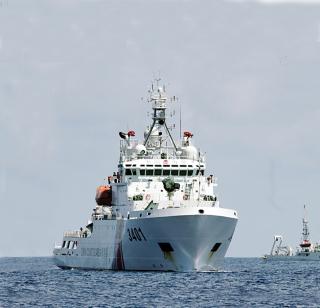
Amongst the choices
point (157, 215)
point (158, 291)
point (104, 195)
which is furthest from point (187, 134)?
point (158, 291)

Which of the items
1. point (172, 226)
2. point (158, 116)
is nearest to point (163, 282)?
point (172, 226)

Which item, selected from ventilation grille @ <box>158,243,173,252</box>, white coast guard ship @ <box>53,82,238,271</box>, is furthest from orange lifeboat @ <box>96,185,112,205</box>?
ventilation grille @ <box>158,243,173,252</box>

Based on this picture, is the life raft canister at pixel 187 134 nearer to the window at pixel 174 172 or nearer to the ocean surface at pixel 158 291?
the window at pixel 174 172

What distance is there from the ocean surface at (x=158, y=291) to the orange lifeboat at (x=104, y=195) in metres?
13.6

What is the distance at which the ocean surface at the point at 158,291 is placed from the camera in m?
71.0

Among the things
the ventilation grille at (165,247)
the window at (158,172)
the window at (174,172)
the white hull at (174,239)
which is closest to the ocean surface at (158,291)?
the white hull at (174,239)

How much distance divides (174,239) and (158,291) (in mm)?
17046

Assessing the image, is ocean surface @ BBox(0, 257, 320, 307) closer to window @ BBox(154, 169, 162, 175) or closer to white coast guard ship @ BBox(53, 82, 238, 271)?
white coast guard ship @ BBox(53, 82, 238, 271)

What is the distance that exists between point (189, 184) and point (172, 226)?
33.4 ft

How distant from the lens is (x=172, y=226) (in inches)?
3728

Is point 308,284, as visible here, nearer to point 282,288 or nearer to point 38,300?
point 282,288

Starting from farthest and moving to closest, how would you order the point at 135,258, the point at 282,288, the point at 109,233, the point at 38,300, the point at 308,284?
the point at 109,233
the point at 135,258
the point at 308,284
the point at 282,288
the point at 38,300

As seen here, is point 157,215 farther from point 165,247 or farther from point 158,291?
point 158,291

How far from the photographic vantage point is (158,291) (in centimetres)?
7838
